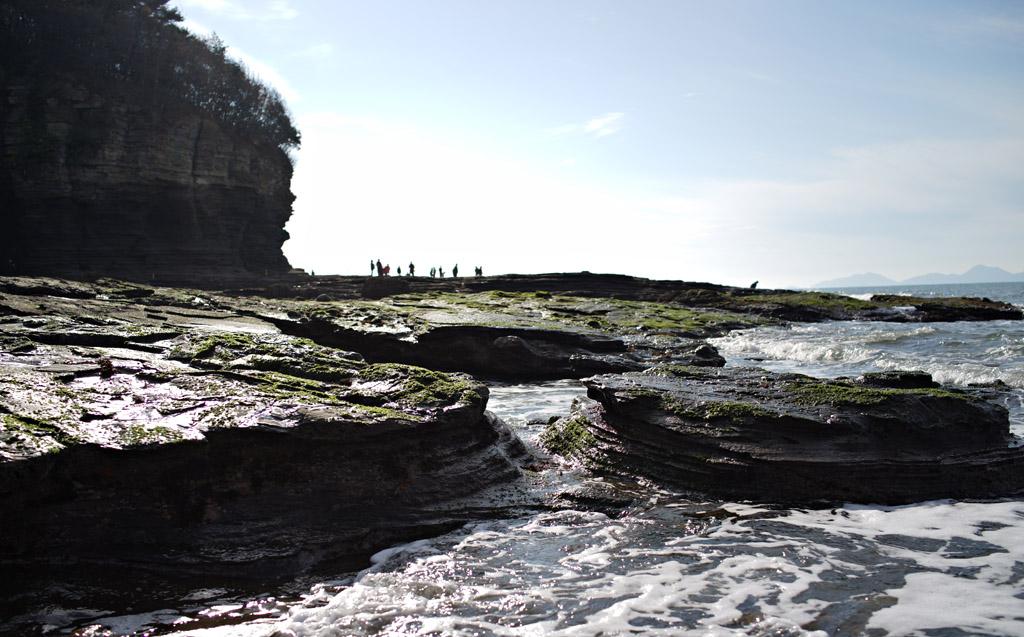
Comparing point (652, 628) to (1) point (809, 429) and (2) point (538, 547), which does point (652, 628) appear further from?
(1) point (809, 429)

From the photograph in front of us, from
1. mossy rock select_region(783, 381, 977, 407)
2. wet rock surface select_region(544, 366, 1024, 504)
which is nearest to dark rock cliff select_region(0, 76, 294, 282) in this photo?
wet rock surface select_region(544, 366, 1024, 504)

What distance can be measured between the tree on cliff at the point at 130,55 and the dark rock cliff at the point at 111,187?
6.89ft

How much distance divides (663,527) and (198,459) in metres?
4.68

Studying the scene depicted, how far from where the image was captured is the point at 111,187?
46.5 meters

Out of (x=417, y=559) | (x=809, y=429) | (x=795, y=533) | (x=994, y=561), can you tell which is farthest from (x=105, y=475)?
(x=994, y=561)

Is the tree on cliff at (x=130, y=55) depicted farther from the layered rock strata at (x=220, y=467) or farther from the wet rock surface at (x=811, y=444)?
the wet rock surface at (x=811, y=444)

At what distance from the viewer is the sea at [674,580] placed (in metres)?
4.89

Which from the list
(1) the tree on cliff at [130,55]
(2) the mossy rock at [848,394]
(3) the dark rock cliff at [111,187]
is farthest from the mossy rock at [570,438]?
(1) the tree on cliff at [130,55]

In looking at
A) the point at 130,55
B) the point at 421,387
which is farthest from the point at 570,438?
the point at 130,55

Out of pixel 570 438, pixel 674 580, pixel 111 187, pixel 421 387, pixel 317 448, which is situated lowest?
pixel 674 580

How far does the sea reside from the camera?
4891mm

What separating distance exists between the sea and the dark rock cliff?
42.0 metres

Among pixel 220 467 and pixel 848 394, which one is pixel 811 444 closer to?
pixel 848 394

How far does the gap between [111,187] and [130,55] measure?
42.1 ft
